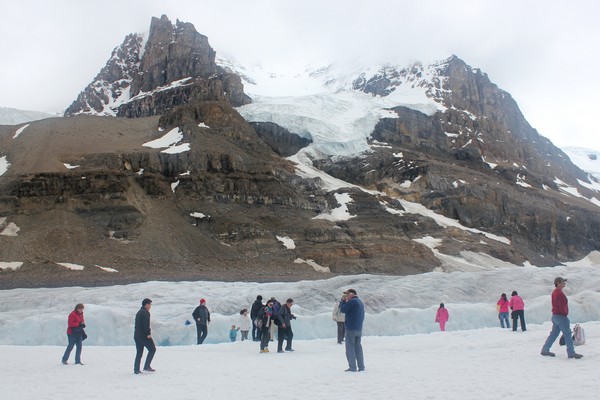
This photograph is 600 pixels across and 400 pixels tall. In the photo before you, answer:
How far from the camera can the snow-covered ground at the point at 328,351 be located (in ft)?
37.2

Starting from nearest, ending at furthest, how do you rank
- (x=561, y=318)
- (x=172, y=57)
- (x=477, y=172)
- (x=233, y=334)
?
1. (x=561, y=318)
2. (x=233, y=334)
3. (x=477, y=172)
4. (x=172, y=57)

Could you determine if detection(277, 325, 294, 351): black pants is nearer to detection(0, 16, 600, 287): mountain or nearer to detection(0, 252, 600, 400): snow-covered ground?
detection(0, 252, 600, 400): snow-covered ground

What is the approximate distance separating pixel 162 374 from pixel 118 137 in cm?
10133

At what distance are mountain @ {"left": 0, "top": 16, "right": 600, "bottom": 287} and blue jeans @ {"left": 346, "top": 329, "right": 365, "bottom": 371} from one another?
47.9 meters

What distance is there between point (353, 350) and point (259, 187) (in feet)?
276

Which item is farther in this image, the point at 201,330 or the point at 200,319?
the point at 201,330

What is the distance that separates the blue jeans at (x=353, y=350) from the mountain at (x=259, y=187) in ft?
157

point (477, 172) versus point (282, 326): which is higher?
point (477, 172)

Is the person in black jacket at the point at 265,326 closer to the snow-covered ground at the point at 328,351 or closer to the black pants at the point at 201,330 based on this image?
the snow-covered ground at the point at 328,351

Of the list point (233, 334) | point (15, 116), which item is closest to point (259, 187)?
point (233, 334)

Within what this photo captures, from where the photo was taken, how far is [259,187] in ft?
319

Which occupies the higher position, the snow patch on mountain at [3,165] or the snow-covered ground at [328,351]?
the snow patch on mountain at [3,165]

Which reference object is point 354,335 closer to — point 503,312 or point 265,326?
point 265,326

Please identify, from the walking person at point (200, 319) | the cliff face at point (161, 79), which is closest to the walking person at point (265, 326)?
the walking person at point (200, 319)
